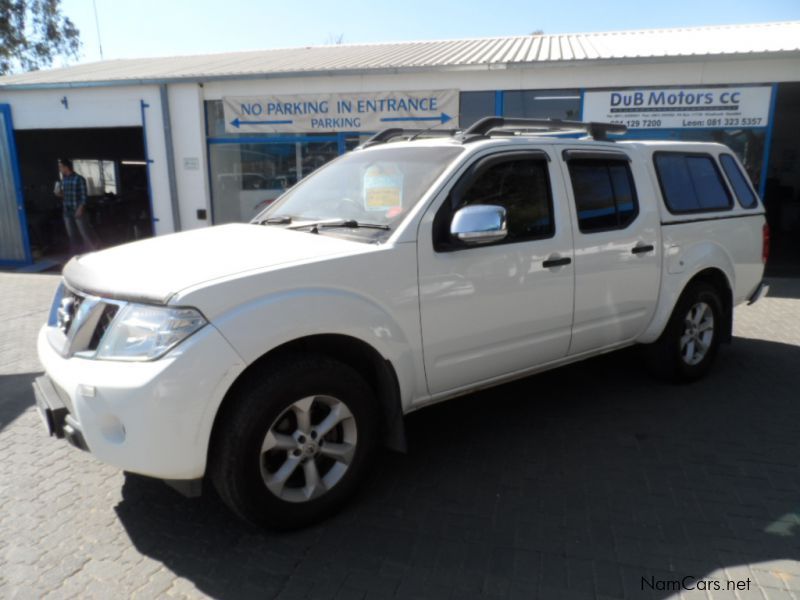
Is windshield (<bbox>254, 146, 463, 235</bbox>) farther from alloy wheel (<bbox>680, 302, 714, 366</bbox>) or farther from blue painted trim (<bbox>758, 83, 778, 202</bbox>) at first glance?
blue painted trim (<bbox>758, 83, 778, 202</bbox>)

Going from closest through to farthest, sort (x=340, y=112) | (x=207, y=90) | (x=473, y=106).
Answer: (x=473, y=106) < (x=340, y=112) < (x=207, y=90)

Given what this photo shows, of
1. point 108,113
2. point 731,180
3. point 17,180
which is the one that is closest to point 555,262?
point 731,180

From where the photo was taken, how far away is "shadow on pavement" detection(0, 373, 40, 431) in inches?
175

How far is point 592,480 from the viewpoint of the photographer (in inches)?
133

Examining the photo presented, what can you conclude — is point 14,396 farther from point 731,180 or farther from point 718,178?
point 731,180

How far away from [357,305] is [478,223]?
778 millimetres

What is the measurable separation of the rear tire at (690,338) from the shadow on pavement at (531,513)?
1.28 ft

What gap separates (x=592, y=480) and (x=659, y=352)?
1.76 meters

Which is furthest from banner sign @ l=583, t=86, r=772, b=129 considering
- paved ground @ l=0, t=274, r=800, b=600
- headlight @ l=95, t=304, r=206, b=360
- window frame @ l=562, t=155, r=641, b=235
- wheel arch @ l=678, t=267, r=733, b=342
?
headlight @ l=95, t=304, r=206, b=360

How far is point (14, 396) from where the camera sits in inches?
190

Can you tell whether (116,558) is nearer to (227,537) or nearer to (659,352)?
(227,537)

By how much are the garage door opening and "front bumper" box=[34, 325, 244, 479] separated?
36.9 feet

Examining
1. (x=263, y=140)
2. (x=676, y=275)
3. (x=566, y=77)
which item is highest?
(x=566, y=77)

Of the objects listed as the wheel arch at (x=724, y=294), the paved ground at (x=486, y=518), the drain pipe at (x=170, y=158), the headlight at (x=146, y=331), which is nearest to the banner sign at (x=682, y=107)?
the wheel arch at (x=724, y=294)
